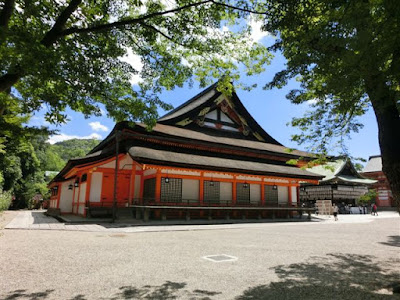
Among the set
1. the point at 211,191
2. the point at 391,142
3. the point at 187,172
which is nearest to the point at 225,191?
the point at 211,191

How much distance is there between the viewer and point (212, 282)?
14.5 feet

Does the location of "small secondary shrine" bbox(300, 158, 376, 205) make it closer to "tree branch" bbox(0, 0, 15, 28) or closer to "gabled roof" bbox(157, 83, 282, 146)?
"gabled roof" bbox(157, 83, 282, 146)

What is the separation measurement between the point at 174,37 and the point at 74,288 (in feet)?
17.7

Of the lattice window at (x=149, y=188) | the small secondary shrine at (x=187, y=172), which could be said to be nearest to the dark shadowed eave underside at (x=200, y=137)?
the small secondary shrine at (x=187, y=172)

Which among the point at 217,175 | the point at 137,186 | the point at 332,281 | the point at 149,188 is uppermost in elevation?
the point at 217,175

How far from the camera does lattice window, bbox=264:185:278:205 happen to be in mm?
21375

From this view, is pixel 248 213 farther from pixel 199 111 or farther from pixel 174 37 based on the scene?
pixel 174 37

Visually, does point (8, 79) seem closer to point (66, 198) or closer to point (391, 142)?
point (391, 142)

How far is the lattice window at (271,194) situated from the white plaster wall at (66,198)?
16324 mm

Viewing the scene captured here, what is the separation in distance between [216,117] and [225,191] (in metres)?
7.44

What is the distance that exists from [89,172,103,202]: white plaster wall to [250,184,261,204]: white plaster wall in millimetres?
11394

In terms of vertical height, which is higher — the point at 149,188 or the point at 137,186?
the point at 137,186

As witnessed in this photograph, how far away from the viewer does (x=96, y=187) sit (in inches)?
667

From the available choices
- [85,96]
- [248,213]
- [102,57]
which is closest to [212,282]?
[85,96]
